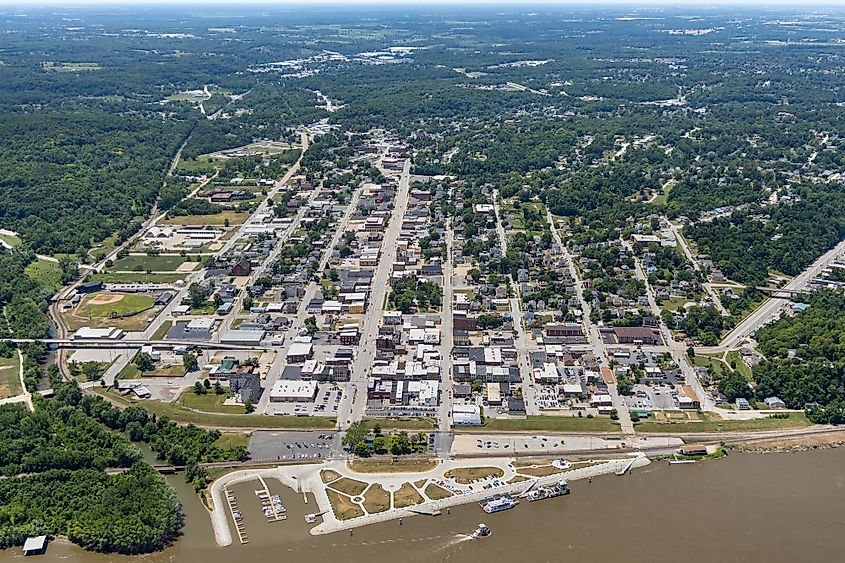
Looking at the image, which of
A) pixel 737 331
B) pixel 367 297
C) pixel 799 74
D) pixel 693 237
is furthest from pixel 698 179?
pixel 799 74

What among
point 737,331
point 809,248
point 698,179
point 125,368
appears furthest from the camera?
point 698,179

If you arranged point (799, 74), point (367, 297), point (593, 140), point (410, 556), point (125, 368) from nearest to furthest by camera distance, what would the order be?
point (410, 556) → point (125, 368) → point (367, 297) → point (593, 140) → point (799, 74)

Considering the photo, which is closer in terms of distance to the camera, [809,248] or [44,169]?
[809,248]

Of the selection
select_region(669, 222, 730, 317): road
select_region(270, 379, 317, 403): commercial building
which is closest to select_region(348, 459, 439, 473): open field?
select_region(270, 379, 317, 403): commercial building

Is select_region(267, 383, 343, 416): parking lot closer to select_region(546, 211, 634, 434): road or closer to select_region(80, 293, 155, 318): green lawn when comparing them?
select_region(546, 211, 634, 434): road

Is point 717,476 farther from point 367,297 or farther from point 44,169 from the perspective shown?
point 44,169

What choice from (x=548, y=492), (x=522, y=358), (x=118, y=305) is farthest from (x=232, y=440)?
(x=118, y=305)

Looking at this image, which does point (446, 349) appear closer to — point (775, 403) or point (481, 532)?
point (481, 532)
